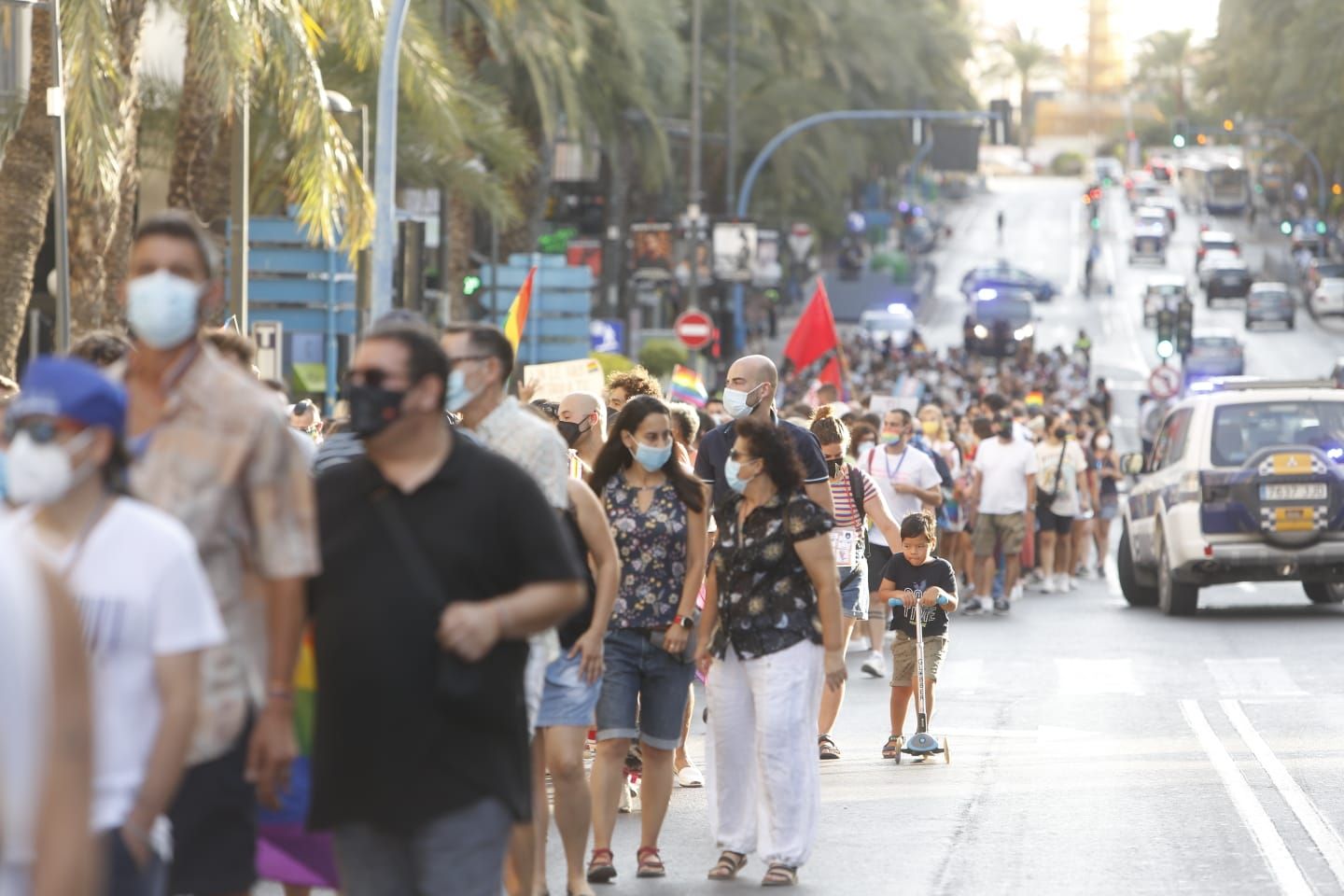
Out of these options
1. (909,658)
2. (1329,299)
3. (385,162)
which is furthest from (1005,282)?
(909,658)

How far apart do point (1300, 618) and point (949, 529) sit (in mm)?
3391

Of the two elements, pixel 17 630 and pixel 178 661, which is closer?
pixel 17 630

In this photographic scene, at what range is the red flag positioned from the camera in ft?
92.8

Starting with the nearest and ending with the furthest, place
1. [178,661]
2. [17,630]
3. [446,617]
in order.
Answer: [17,630], [178,661], [446,617]

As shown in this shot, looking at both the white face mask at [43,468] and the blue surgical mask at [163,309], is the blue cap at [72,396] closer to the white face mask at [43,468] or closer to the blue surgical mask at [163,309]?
the white face mask at [43,468]

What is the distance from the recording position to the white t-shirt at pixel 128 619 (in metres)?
4.85

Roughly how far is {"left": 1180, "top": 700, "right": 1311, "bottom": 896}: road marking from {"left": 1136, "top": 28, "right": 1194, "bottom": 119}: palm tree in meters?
163

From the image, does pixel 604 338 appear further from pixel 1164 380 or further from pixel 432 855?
pixel 432 855

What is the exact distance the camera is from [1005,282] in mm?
87625

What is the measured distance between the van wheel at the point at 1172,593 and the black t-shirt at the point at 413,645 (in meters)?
16.4

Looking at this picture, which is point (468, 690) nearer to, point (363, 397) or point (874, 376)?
point (363, 397)

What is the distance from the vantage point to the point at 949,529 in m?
23.3

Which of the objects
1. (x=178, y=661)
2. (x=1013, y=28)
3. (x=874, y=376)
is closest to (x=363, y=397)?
(x=178, y=661)

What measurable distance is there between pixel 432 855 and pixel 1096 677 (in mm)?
11881
